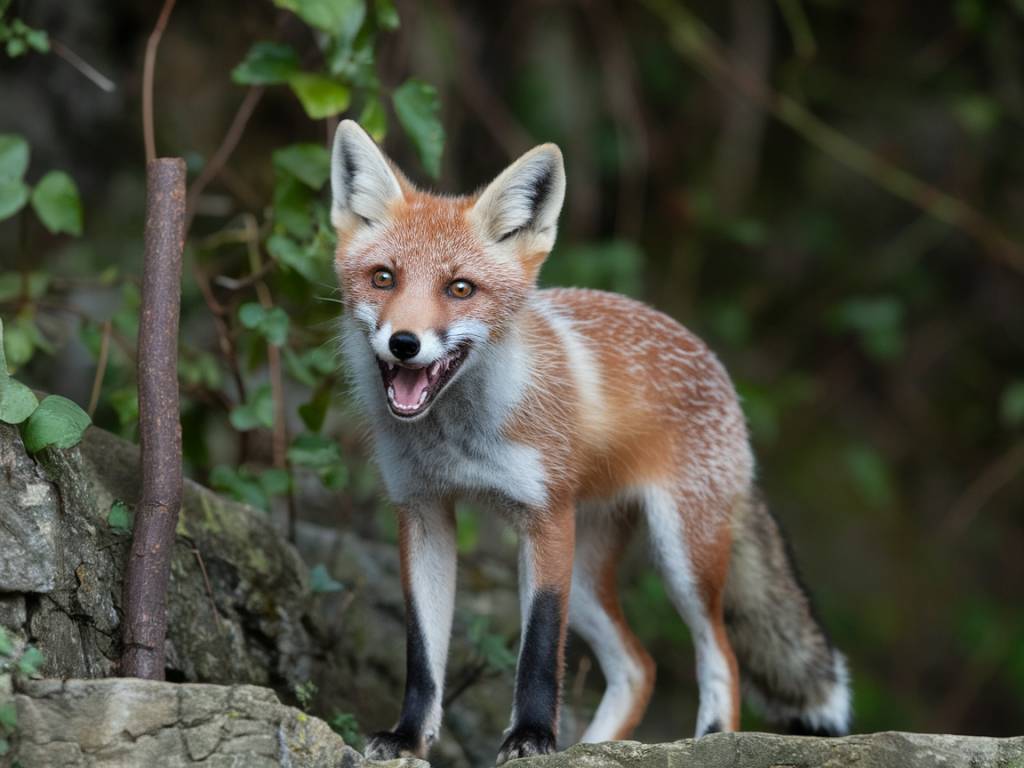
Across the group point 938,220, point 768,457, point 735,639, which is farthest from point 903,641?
point 735,639

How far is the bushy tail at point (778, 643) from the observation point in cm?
376

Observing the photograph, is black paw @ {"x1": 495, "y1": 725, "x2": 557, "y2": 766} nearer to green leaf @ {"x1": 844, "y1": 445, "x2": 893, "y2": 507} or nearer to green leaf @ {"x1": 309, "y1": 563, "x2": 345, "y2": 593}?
green leaf @ {"x1": 309, "y1": 563, "x2": 345, "y2": 593}

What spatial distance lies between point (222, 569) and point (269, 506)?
0.55 metres

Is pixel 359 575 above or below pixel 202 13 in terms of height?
below

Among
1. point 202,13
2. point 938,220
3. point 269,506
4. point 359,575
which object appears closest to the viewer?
point 269,506

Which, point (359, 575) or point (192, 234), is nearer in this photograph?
point (359, 575)

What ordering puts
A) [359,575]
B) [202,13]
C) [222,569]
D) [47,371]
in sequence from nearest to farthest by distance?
[222,569], [359,575], [47,371], [202,13]

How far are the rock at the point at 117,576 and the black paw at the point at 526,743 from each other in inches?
28.9

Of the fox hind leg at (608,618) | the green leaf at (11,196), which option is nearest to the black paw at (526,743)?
the fox hind leg at (608,618)

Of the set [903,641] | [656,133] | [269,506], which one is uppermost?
[656,133]

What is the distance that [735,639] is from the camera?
3.86 m

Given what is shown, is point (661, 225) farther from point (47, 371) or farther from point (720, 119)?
point (47, 371)

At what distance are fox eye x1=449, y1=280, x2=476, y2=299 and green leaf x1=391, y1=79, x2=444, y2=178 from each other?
0.69 metres

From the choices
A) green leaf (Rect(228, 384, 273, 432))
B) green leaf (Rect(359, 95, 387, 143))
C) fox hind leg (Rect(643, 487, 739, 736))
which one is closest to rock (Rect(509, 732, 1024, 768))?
fox hind leg (Rect(643, 487, 739, 736))
